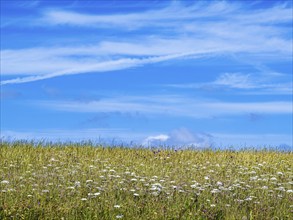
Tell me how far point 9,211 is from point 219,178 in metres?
5.83

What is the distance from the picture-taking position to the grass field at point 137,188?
11.2 m

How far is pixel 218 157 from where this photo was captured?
18797mm

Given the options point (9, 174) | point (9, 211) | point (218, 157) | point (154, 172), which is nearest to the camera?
point (9, 211)

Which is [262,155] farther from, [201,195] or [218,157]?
[201,195]

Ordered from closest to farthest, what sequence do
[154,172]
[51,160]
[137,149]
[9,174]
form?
1. [9,174]
2. [154,172]
3. [51,160]
4. [137,149]

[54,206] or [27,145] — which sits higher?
[27,145]

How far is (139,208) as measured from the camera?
448 inches

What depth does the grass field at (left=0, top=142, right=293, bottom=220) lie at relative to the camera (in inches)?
441

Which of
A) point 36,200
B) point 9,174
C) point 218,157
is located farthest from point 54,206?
point 218,157

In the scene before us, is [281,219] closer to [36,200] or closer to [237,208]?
[237,208]

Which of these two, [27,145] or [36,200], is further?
[27,145]

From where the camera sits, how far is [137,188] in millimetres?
12438

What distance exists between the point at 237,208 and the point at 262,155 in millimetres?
8070

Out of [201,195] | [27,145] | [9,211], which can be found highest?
[27,145]
